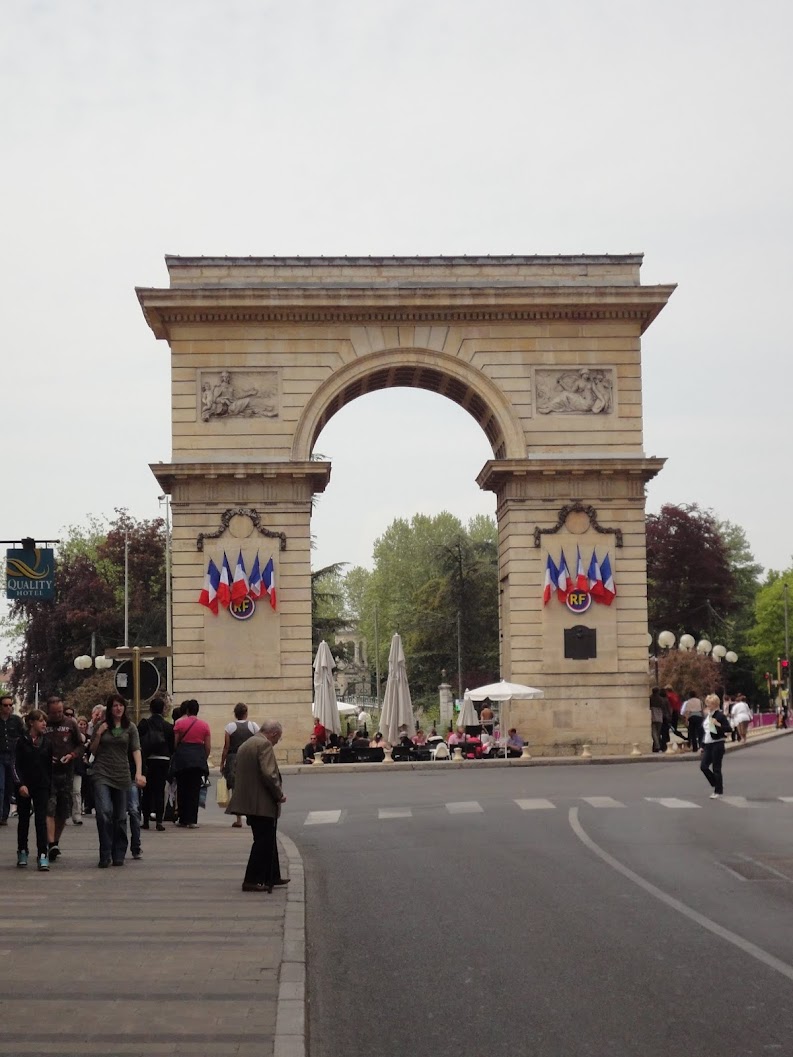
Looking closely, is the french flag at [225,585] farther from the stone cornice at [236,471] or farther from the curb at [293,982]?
the curb at [293,982]

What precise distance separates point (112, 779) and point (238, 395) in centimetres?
2677

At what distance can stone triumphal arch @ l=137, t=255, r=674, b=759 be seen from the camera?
44125mm

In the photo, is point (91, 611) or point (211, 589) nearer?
point (211, 589)

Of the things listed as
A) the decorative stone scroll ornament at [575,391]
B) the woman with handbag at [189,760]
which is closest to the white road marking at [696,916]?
the woman with handbag at [189,760]

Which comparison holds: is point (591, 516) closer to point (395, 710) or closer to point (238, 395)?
point (395, 710)

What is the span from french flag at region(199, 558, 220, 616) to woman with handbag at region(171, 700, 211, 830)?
18639 mm

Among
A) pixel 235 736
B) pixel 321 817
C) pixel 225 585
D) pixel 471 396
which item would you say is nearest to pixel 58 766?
pixel 235 736

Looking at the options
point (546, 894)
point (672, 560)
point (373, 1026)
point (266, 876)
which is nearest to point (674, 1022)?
point (373, 1026)

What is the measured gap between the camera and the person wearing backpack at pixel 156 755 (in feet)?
80.2

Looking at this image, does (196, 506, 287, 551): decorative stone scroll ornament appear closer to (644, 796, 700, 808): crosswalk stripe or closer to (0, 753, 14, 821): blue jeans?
(0, 753, 14, 821): blue jeans

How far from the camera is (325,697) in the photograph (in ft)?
150

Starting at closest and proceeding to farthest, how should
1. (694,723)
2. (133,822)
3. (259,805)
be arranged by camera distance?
(259,805)
(133,822)
(694,723)

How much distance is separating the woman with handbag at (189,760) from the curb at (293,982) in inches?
349

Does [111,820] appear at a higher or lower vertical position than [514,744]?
higher
